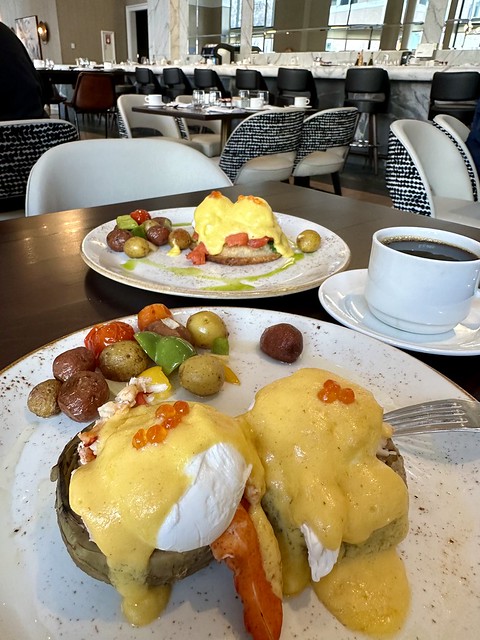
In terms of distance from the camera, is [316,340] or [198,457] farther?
[316,340]

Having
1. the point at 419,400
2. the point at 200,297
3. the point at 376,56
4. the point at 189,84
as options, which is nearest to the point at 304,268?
the point at 200,297

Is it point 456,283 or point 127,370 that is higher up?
point 456,283

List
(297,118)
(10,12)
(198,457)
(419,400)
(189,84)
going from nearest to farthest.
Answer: (198,457) < (419,400) < (297,118) < (189,84) < (10,12)

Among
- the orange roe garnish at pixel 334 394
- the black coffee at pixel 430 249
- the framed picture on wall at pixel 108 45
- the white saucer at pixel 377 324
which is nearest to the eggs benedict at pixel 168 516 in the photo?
the orange roe garnish at pixel 334 394

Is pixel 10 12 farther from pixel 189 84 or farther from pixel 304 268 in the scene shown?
pixel 304 268

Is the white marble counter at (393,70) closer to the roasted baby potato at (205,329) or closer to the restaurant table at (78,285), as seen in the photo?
the restaurant table at (78,285)

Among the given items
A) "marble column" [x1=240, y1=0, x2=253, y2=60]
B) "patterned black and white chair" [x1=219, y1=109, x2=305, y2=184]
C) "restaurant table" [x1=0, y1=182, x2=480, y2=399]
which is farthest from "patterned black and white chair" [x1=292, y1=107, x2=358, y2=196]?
"marble column" [x1=240, y1=0, x2=253, y2=60]
